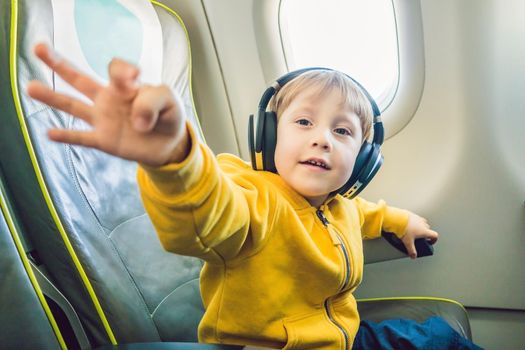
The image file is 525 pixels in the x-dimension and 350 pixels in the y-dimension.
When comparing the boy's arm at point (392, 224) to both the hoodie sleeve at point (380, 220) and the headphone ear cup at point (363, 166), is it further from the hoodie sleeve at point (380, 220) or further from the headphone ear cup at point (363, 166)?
the headphone ear cup at point (363, 166)

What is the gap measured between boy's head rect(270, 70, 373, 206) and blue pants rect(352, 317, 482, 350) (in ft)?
1.31

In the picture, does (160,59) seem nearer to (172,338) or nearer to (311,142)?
(311,142)

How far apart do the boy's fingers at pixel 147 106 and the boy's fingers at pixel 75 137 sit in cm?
5

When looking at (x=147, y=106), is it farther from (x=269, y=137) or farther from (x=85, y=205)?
(x=85, y=205)

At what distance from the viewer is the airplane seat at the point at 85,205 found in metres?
0.94

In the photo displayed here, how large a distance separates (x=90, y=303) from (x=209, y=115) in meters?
0.99

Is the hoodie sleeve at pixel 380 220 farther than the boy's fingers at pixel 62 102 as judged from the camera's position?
Yes

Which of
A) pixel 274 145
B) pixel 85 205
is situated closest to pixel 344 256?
pixel 274 145

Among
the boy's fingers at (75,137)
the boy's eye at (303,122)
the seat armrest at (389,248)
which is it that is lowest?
the seat armrest at (389,248)

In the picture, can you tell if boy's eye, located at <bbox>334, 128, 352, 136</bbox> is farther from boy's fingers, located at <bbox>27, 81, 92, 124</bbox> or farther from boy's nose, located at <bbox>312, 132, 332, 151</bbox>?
boy's fingers, located at <bbox>27, 81, 92, 124</bbox>

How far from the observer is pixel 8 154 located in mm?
956

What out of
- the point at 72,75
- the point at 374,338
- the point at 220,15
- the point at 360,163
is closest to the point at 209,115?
the point at 220,15

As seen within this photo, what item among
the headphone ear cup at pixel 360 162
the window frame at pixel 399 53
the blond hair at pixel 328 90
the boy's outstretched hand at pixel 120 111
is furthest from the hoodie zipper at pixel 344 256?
the window frame at pixel 399 53

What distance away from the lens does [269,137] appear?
945mm
